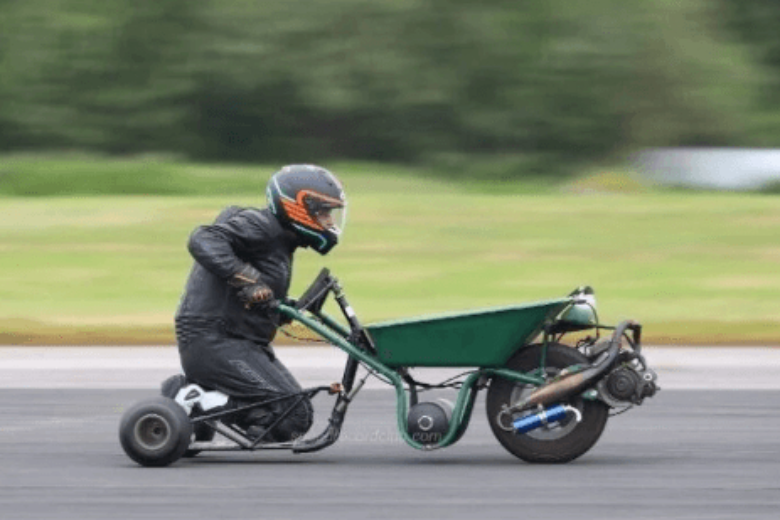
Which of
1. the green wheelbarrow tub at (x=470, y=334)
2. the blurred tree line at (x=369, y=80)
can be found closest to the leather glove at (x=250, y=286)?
the green wheelbarrow tub at (x=470, y=334)

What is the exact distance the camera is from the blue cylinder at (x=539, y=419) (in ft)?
27.9

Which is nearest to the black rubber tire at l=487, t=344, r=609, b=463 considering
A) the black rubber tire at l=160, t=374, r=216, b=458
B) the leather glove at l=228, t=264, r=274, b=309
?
the leather glove at l=228, t=264, r=274, b=309

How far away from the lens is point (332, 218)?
8.75m

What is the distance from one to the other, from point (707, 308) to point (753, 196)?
1232 centimetres

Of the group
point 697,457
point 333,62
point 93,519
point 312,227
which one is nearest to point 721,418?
point 697,457

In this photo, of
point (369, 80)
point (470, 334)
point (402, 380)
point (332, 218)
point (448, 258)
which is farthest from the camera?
point (369, 80)

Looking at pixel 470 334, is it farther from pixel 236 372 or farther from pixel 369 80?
pixel 369 80

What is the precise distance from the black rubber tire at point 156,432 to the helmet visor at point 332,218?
1014mm

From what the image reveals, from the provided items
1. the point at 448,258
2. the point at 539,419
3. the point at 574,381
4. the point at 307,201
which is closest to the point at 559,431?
the point at 539,419

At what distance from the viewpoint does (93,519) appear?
24.0 ft

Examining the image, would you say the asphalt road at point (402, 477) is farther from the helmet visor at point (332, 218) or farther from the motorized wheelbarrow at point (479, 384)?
the helmet visor at point (332, 218)

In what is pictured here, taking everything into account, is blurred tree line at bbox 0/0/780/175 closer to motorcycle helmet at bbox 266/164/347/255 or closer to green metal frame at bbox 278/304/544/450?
motorcycle helmet at bbox 266/164/347/255

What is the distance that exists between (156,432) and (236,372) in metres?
0.43

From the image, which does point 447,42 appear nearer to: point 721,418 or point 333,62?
point 333,62
